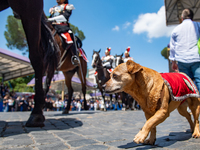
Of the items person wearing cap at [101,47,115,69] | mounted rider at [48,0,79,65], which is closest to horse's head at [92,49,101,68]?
person wearing cap at [101,47,115,69]

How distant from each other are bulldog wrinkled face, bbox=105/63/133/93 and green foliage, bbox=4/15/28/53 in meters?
33.0

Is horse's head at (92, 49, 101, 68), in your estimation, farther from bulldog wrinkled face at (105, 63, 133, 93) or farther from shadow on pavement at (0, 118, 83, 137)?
bulldog wrinkled face at (105, 63, 133, 93)

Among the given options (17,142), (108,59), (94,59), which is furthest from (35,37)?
(108,59)

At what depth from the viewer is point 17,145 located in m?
1.98

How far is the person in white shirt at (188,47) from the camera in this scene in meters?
3.22

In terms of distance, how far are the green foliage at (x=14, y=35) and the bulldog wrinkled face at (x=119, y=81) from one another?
33.0 metres

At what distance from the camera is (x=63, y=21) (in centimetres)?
570

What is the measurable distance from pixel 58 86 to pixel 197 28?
62.9 ft

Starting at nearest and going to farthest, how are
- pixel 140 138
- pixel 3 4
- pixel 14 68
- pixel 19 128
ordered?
pixel 140 138
pixel 3 4
pixel 19 128
pixel 14 68

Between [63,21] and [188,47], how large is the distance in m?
3.93

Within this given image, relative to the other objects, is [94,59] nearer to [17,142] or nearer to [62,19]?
[62,19]

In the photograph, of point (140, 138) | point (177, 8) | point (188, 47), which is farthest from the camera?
point (177, 8)

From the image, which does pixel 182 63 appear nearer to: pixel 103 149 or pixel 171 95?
pixel 171 95

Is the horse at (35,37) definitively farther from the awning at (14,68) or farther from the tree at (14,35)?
the tree at (14,35)
